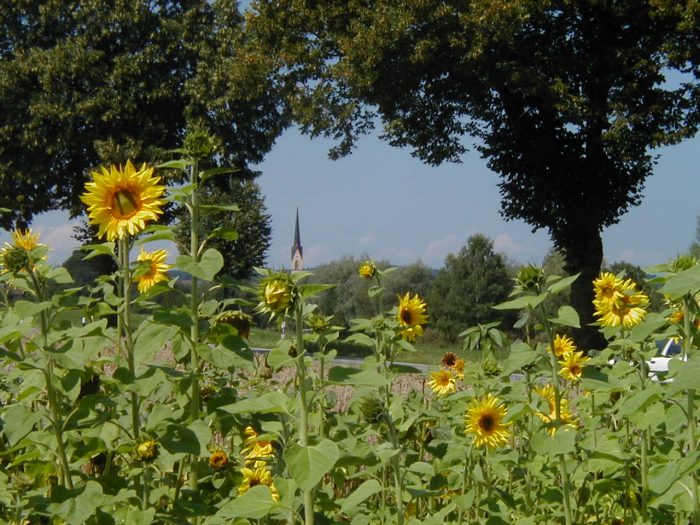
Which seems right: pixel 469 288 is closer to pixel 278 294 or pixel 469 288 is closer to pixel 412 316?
pixel 412 316

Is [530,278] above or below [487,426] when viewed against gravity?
above

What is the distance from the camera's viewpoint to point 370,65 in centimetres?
1584

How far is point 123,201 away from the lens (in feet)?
7.39

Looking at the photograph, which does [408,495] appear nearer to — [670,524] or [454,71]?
[670,524]

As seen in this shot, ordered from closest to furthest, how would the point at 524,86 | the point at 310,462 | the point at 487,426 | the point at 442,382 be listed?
the point at 310,462, the point at 487,426, the point at 442,382, the point at 524,86

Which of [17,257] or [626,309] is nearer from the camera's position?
[17,257]

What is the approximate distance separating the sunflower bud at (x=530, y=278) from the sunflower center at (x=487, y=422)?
0.73 metres

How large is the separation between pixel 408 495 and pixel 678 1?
15236mm

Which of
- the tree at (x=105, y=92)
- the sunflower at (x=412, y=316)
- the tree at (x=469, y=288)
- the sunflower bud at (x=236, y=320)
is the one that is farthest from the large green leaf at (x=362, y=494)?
the tree at (x=469, y=288)

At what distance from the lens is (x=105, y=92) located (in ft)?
72.2

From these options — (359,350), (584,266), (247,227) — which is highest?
(247,227)

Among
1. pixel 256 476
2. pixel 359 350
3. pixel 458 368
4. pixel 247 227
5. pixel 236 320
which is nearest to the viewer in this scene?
pixel 236 320

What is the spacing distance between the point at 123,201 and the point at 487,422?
4.47ft

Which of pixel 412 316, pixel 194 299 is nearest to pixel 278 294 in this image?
pixel 194 299
